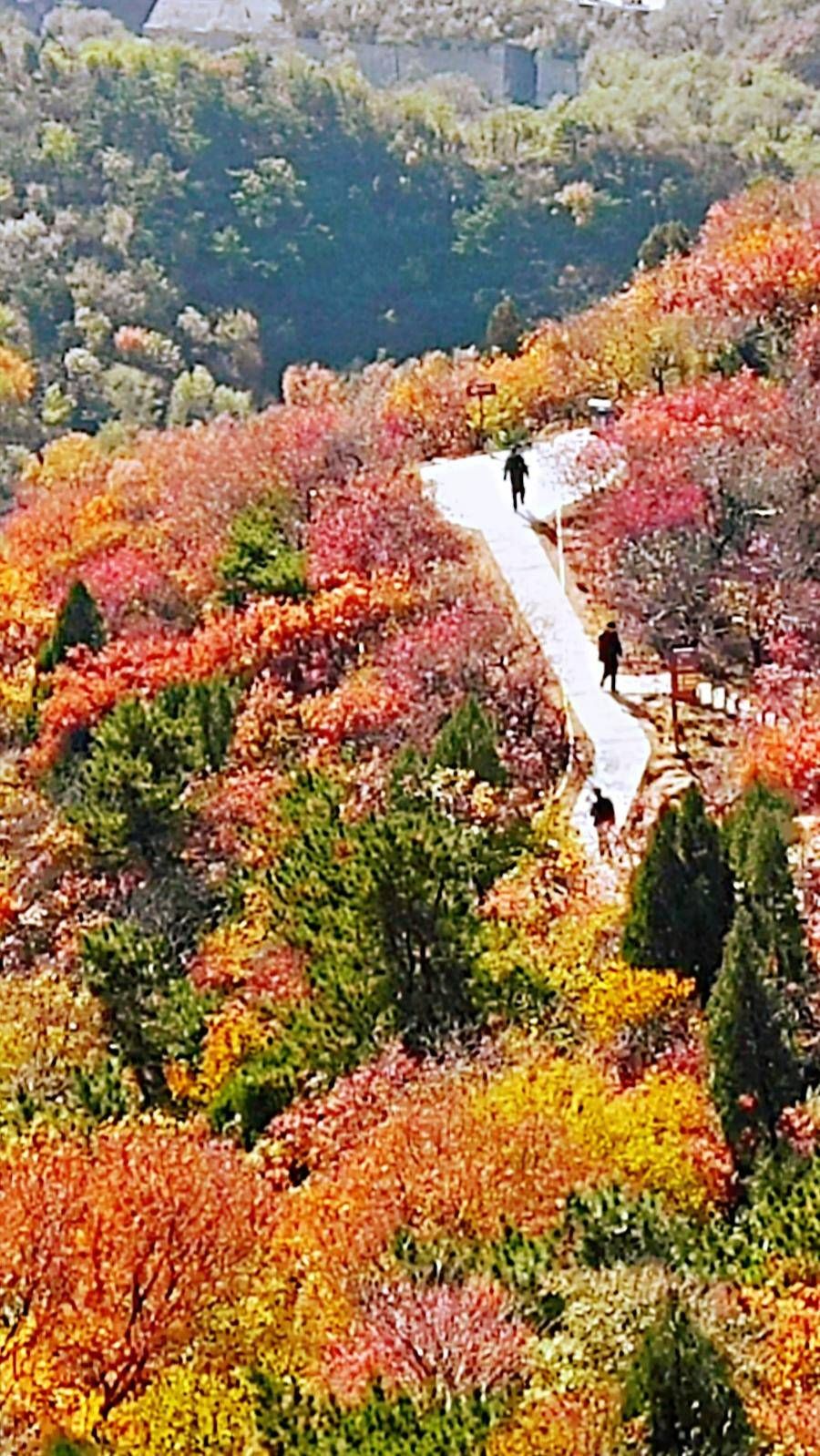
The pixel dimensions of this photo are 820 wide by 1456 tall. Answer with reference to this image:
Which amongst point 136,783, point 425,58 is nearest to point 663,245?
point 136,783

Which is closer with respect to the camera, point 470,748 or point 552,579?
point 470,748

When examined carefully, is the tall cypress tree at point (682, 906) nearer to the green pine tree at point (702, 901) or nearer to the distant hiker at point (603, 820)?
the green pine tree at point (702, 901)

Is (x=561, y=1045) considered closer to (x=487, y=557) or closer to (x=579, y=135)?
(x=487, y=557)

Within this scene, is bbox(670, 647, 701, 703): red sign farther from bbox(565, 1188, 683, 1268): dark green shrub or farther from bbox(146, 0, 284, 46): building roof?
bbox(146, 0, 284, 46): building roof

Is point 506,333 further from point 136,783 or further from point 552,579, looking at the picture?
point 136,783

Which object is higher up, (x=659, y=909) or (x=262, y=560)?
(x=262, y=560)

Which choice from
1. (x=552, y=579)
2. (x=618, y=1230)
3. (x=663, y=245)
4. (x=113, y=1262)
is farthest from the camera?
(x=663, y=245)

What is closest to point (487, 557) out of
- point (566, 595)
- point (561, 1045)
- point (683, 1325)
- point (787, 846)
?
point (566, 595)

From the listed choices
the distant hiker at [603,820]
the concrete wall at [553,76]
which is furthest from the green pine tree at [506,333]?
the concrete wall at [553,76]
